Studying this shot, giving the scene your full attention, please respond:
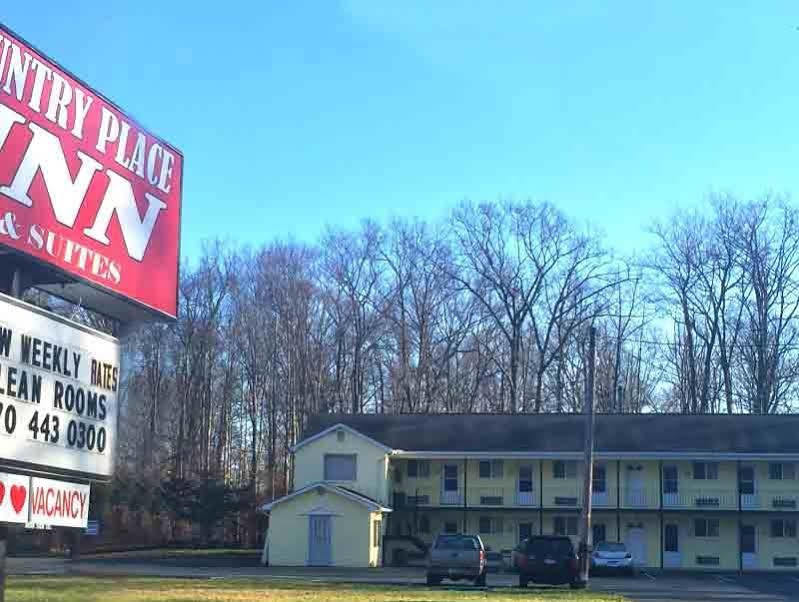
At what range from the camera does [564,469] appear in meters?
52.8

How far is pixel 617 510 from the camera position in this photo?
51.5 meters

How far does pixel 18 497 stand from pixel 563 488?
1699 inches

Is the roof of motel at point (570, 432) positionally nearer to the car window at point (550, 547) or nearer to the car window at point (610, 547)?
the car window at point (610, 547)

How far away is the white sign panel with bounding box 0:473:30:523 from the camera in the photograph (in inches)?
435

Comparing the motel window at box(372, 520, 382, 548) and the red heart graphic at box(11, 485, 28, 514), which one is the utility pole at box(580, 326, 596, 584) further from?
the red heart graphic at box(11, 485, 28, 514)

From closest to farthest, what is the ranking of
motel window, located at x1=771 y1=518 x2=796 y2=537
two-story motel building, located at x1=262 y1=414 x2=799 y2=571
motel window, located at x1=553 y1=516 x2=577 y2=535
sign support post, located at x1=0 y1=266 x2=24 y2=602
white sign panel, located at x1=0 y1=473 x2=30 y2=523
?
white sign panel, located at x1=0 y1=473 x2=30 y2=523, sign support post, located at x1=0 y1=266 x2=24 y2=602, two-story motel building, located at x1=262 y1=414 x2=799 y2=571, motel window, located at x1=771 y1=518 x2=796 y2=537, motel window, located at x1=553 y1=516 x2=577 y2=535

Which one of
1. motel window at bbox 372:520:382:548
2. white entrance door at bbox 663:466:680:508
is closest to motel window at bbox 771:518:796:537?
white entrance door at bbox 663:466:680:508

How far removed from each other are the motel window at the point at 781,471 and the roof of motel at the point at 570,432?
2.94ft

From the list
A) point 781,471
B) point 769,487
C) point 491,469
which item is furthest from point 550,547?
point 781,471

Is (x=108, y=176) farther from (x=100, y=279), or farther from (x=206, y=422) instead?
(x=206, y=422)

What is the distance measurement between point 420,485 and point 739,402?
2328 centimetres

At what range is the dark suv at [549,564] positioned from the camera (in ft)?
113

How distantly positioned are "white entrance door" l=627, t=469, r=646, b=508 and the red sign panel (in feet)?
133

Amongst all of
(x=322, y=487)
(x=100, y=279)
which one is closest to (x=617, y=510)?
(x=322, y=487)
